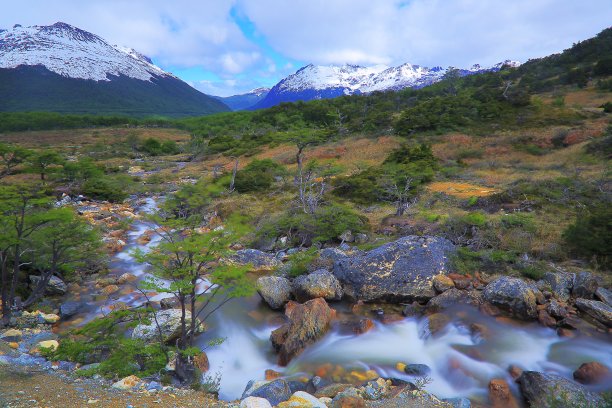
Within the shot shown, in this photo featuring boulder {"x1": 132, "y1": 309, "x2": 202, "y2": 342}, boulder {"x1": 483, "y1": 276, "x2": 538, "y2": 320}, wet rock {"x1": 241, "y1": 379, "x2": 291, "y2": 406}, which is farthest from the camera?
boulder {"x1": 483, "y1": 276, "x2": 538, "y2": 320}

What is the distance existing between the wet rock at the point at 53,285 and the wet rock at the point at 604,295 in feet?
43.8

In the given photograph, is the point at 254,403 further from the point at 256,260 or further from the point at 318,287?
the point at 256,260

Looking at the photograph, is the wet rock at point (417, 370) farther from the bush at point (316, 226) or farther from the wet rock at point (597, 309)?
the bush at point (316, 226)

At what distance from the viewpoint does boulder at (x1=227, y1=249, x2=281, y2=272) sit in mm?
11258

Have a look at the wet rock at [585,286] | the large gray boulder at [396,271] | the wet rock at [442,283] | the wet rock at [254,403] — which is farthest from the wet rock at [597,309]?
the wet rock at [254,403]

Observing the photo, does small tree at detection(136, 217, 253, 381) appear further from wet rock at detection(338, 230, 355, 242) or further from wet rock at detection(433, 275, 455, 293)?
wet rock at detection(338, 230, 355, 242)

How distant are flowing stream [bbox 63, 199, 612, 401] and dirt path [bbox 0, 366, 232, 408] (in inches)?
59.7

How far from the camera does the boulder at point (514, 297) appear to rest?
307 inches

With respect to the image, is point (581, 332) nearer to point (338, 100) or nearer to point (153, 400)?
point (153, 400)

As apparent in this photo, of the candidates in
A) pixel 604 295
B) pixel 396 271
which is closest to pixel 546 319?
pixel 604 295

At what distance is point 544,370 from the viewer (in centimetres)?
648

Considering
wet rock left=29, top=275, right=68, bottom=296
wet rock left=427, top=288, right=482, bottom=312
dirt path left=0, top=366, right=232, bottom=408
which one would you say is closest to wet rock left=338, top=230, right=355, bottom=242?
wet rock left=427, top=288, right=482, bottom=312

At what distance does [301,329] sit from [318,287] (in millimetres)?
1653

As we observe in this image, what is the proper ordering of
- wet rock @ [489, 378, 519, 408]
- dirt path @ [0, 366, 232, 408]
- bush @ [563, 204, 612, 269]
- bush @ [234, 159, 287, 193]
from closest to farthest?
dirt path @ [0, 366, 232, 408], wet rock @ [489, 378, 519, 408], bush @ [563, 204, 612, 269], bush @ [234, 159, 287, 193]
